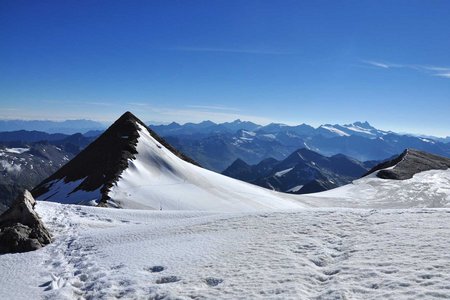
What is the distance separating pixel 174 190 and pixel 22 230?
32.0 m

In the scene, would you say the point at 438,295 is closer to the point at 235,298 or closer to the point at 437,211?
the point at 235,298

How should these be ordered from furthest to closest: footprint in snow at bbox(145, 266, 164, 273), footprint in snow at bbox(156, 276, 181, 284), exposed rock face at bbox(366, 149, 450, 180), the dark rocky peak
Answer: exposed rock face at bbox(366, 149, 450, 180) → the dark rocky peak → footprint in snow at bbox(145, 266, 164, 273) → footprint in snow at bbox(156, 276, 181, 284)

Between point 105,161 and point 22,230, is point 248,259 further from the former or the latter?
point 105,161

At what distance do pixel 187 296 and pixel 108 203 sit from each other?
31729mm

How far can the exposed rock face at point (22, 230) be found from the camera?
20250mm

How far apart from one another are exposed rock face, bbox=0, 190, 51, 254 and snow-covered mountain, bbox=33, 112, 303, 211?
18731 millimetres

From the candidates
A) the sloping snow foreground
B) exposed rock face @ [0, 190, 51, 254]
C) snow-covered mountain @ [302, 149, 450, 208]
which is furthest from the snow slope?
exposed rock face @ [0, 190, 51, 254]

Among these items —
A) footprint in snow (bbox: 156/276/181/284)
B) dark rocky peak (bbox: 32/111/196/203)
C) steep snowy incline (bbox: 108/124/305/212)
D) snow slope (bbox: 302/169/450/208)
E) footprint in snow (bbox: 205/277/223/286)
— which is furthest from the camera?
snow slope (bbox: 302/169/450/208)

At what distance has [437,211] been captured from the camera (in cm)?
2519

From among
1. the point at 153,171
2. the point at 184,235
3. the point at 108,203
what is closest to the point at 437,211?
the point at 184,235

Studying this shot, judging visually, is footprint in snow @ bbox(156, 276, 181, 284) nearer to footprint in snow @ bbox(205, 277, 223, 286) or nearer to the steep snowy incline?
footprint in snow @ bbox(205, 277, 223, 286)

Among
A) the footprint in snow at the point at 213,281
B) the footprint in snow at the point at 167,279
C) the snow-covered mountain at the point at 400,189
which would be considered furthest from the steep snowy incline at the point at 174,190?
the footprint in snow at the point at 213,281

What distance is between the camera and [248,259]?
1761 cm

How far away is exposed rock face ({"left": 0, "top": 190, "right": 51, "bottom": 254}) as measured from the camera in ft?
66.4
